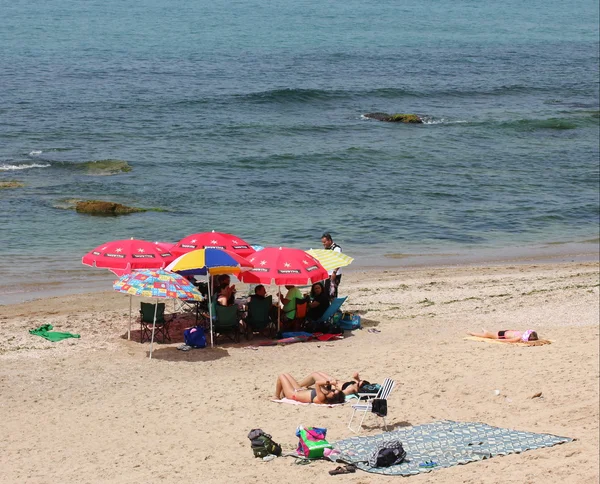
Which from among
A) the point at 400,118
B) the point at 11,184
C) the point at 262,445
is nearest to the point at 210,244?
the point at 262,445

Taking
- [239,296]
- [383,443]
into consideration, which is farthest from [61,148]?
[383,443]

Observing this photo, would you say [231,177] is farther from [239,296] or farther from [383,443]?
[383,443]

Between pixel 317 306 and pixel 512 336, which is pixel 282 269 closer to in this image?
pixel 317 306

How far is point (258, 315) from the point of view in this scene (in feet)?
52.2

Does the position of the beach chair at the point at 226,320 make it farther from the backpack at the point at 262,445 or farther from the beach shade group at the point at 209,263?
the backpack at the point at 262,445

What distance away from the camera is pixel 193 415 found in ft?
40.5

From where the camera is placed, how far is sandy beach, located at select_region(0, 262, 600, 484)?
10766 millimetres

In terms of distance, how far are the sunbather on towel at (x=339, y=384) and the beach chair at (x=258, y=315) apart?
2.81 m

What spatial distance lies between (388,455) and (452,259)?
542 inches

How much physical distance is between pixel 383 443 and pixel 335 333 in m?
5.70

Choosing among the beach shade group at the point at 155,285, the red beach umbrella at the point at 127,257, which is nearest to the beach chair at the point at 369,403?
the beach shade group at the point at 155,285

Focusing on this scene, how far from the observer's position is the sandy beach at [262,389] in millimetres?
10766

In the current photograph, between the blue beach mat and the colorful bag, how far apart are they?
0.20 m

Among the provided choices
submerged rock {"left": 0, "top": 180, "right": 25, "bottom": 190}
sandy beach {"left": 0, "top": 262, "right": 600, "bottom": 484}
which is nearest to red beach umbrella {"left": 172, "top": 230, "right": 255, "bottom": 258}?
sandy beach {"left": 0, "top": 262, "right": 600, "bottom": 484}
